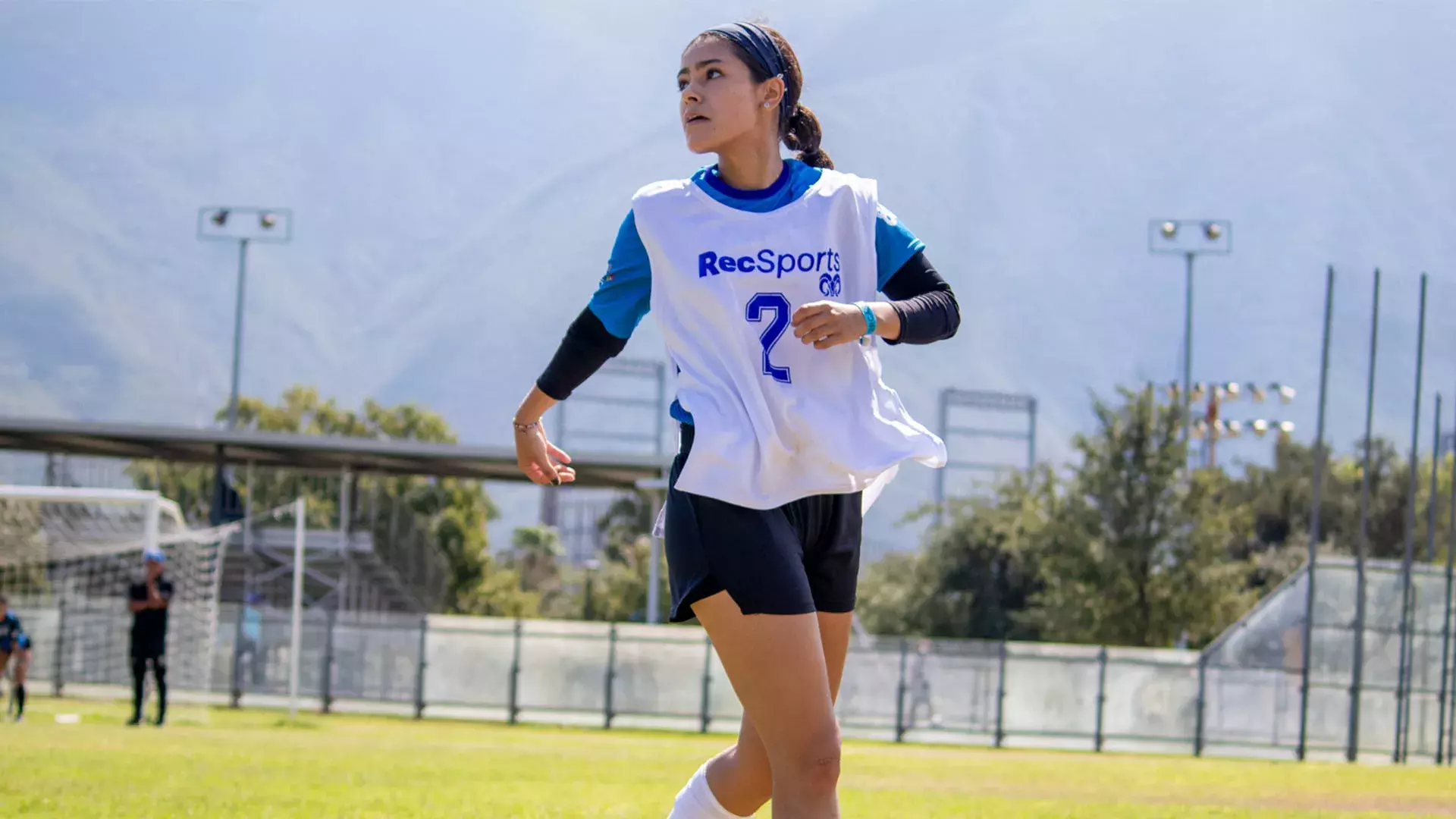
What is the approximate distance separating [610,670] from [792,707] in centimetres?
2603

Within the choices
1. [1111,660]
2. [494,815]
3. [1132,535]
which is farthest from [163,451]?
[494,815]

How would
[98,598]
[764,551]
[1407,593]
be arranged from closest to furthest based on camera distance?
[764,551]
[1407,593]
[98,598]

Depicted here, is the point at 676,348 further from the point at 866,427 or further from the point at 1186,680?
the point at 1186,680

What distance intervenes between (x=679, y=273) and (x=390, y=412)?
337ft

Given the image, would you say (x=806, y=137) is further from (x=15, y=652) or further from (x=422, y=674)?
(x=422, y=674)

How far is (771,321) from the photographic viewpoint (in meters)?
3.91

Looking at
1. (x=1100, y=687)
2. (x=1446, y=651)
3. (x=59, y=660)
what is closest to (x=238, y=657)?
(x=59, y=660)

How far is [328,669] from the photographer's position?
29.5m

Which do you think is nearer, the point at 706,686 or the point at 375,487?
the point at 706,686

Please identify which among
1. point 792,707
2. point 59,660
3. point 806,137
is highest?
point 806,137

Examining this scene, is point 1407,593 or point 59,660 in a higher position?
point 1407,593

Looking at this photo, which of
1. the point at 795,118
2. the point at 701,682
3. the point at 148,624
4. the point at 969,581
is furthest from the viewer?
the point at 969,581

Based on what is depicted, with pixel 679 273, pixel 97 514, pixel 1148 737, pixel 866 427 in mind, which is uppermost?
pixel 679 273

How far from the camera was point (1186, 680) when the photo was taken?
92.2 ft
